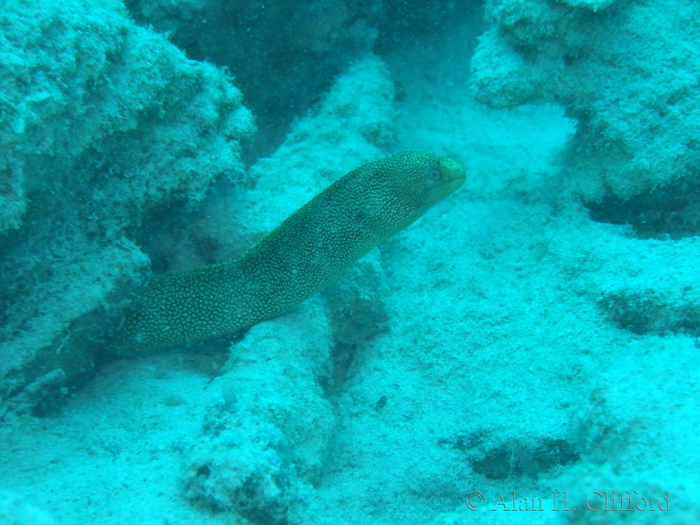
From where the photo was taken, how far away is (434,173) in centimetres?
333

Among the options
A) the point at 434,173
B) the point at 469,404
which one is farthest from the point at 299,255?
the point at 469,404

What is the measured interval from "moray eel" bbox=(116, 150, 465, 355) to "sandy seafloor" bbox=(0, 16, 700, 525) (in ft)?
1.22

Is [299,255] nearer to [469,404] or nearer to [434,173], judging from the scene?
[434,173]

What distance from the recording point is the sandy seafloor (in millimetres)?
1854

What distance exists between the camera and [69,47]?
227cm

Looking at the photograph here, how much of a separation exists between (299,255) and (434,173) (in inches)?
51.6

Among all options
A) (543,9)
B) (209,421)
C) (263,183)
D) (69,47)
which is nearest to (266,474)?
(209,421)

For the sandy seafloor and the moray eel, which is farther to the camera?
the moray eel

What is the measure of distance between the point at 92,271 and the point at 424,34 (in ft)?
20.4

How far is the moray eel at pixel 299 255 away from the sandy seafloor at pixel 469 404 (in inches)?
14.6

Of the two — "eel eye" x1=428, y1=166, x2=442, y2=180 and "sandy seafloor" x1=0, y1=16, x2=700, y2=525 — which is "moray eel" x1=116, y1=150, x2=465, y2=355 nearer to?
"eel eye" x1=428, y1=166, x2=442, y2=180

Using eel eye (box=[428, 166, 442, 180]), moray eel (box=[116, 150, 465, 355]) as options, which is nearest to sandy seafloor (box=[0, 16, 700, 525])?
moray eel (box=[116, 150, 465, 355])

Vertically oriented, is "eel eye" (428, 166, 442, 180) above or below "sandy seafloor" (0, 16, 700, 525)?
above

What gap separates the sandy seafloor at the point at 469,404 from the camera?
1854mm
